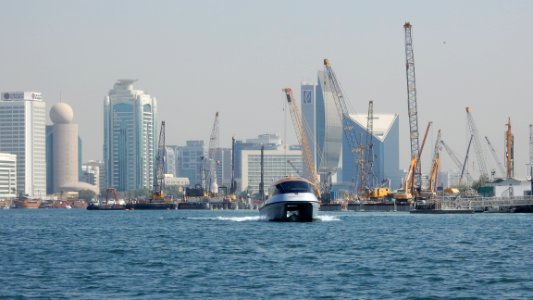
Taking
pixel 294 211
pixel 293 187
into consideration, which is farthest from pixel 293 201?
pixel 294 211

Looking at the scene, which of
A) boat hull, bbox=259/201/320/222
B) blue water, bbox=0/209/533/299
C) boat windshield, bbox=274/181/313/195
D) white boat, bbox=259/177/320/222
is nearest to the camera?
blue water, bbox=0/209/533/299

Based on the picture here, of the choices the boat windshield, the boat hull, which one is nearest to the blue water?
the boat windshield

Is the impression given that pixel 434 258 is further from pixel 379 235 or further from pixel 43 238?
pixel 43 238

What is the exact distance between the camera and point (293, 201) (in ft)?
415

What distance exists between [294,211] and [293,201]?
2943 millimetres

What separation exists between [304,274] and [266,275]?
1.93 meters

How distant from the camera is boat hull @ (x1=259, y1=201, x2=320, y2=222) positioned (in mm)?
127750

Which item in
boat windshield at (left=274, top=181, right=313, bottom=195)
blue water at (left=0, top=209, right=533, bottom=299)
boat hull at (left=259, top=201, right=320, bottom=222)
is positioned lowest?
blue water at (left=0, top=209, right=533, bottom=299)

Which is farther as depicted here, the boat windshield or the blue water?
the boat windshield

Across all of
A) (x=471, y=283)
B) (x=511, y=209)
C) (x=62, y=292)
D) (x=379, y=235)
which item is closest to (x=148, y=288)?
(x=62, y=292)

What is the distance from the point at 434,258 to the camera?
232ft

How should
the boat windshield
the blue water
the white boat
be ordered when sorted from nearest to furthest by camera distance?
the blue water, the boat windshield, the white boat

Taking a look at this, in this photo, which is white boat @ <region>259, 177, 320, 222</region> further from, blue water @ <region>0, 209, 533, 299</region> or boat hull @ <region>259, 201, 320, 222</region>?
blue water @ <region>0, 209, 533, 299</region>

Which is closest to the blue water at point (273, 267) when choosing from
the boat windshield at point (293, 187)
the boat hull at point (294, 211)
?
the boat windshield at point (293, 187)
